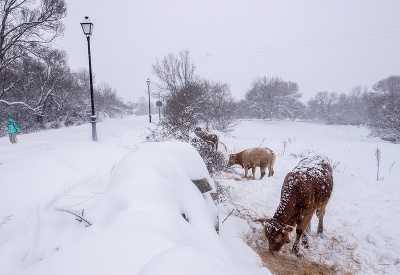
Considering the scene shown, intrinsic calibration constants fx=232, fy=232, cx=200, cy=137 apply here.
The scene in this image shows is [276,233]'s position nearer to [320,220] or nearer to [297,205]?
[297,205]

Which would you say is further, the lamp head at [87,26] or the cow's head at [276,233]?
the lamp head at [87,26]

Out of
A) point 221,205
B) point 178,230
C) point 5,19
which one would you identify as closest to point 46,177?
point 178,230

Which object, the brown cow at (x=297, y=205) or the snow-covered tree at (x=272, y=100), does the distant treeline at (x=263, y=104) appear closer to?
the snow-covered tree at (x=272, y=100)

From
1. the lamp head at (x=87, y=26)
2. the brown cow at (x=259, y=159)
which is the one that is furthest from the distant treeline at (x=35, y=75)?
the brown cow at (x=259, y=159)

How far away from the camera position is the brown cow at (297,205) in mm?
3854

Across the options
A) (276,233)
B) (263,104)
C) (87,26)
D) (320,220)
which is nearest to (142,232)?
(276,233)

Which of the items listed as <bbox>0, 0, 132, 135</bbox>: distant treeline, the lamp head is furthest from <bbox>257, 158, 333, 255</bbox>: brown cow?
<bbox>0, 0, 132, 135</bbox>: distant treeline

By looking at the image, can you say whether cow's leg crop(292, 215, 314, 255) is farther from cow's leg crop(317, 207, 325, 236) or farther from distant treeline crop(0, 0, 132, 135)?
distant treeline crop(0, 0, 132, 135)

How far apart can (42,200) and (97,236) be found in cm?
198

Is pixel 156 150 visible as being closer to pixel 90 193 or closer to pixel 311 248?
pixel 90 193

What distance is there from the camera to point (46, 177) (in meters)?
4.11

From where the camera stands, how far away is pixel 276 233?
3.82 m

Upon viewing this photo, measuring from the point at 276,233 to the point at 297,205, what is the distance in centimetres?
65

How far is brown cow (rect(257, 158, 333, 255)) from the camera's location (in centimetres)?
385
